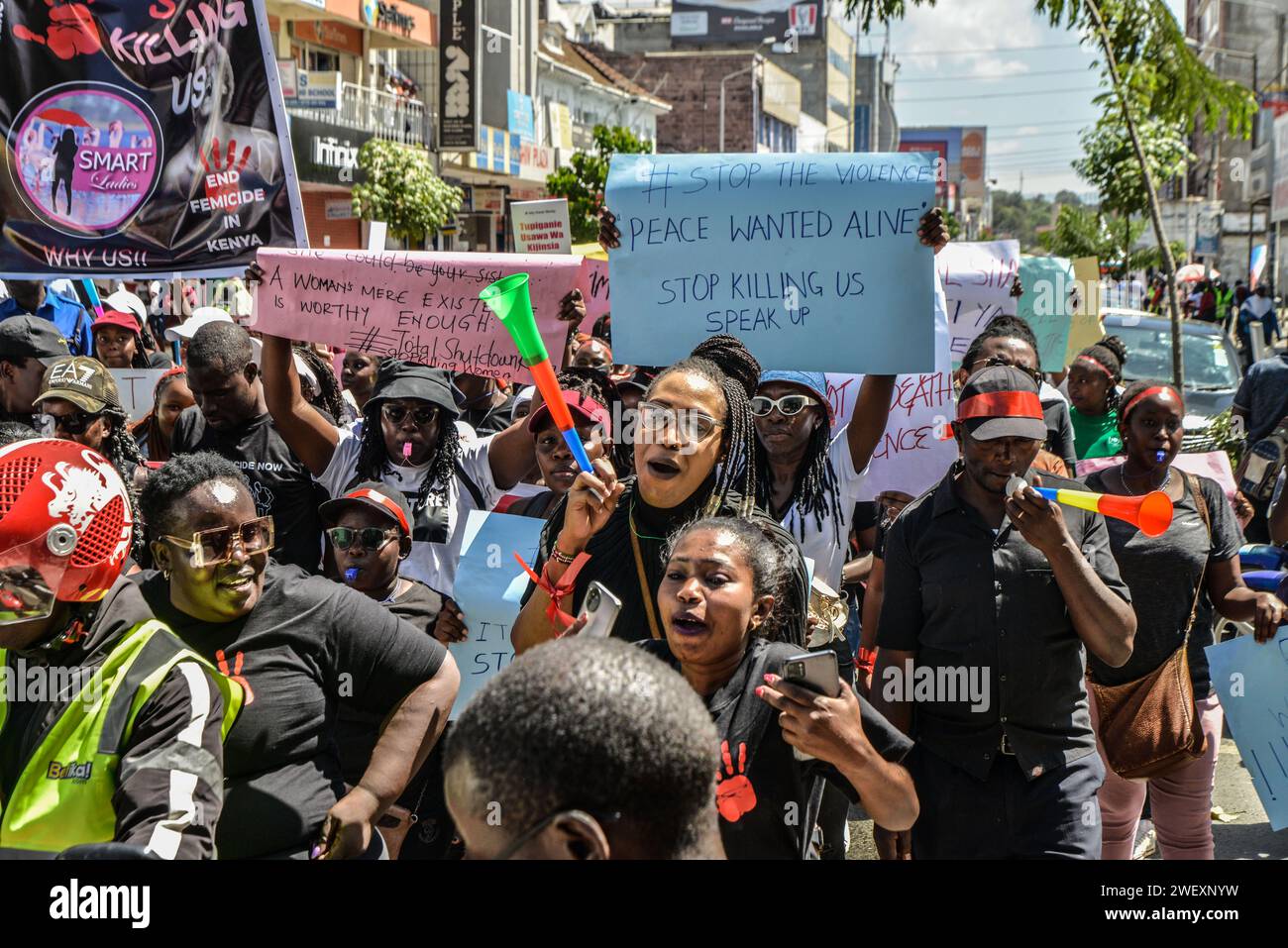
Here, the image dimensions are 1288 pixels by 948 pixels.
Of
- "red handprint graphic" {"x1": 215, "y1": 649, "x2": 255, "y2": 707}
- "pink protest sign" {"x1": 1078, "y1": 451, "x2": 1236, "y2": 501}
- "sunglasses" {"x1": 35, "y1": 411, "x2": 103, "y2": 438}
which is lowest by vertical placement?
"red handprint graphic" {"x1": 215, "y1": 649, "x2": 255, "y2": 707}

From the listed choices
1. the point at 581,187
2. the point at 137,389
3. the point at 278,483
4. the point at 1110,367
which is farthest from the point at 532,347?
the point at 581,187

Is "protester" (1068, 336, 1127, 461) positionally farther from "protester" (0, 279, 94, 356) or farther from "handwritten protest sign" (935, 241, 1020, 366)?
"protester" (0, 279, 94, 356)

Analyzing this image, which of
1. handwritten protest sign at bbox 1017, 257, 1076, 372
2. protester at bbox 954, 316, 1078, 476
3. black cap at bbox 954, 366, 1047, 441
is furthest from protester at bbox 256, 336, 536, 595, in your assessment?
handwritten protest sign at bbox 1017, 257, 1076, 372

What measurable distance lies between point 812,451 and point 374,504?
140cm

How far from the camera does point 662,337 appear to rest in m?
4.93

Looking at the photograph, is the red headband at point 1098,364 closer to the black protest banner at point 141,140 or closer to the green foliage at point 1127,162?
the black protest banner at point 141,140

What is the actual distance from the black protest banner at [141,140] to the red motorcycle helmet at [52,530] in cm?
366

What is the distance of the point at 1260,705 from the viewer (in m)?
4.21

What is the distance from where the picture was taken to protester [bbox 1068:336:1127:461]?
270 inches

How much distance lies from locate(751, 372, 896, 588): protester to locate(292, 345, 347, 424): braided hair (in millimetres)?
2594

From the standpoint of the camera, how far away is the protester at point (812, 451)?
14.2 feet

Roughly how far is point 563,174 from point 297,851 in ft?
102

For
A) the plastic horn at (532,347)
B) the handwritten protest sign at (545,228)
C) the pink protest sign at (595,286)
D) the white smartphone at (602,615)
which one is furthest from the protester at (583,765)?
the handwritten protest sign at (545,228)
